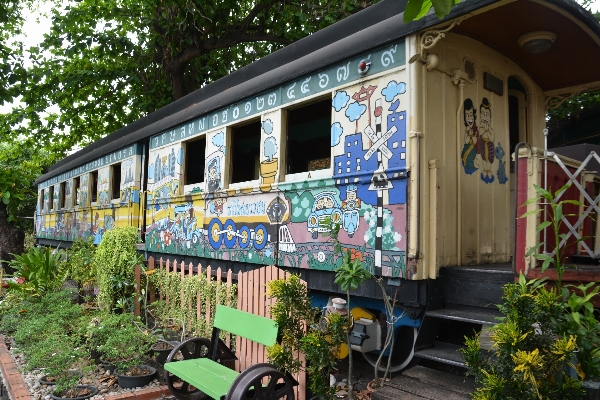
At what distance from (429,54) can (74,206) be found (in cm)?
1232

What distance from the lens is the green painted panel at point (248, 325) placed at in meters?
3.71

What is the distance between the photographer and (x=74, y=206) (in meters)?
13.6

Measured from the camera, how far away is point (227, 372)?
3902 millimetres

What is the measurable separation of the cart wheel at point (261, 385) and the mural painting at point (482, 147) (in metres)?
2.72

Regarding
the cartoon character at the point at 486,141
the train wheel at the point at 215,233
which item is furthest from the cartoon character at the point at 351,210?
the train wheel at the point at 215,233

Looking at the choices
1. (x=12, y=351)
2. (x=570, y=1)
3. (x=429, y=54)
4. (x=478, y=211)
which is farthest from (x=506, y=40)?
(x=12, y=351)

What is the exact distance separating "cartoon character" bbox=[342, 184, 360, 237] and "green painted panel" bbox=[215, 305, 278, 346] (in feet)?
4.09

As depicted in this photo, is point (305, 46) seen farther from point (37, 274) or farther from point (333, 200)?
point (37, 274)

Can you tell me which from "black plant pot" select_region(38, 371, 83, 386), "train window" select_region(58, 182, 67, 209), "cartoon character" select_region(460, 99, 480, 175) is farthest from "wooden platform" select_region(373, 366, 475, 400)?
"train window" select_region(58, 182, 67, 209)

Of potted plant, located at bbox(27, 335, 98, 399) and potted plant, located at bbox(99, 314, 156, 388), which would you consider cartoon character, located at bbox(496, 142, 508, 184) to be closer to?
potted plant, located at bbox(99, 314, 156, 388)

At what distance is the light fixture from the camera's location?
4.64 metres

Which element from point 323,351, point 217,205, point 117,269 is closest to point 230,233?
point 217,205

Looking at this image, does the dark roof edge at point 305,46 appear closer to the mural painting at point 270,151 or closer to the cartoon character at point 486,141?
the mural painting at point 270,151

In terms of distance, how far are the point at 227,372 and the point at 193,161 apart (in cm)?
576
